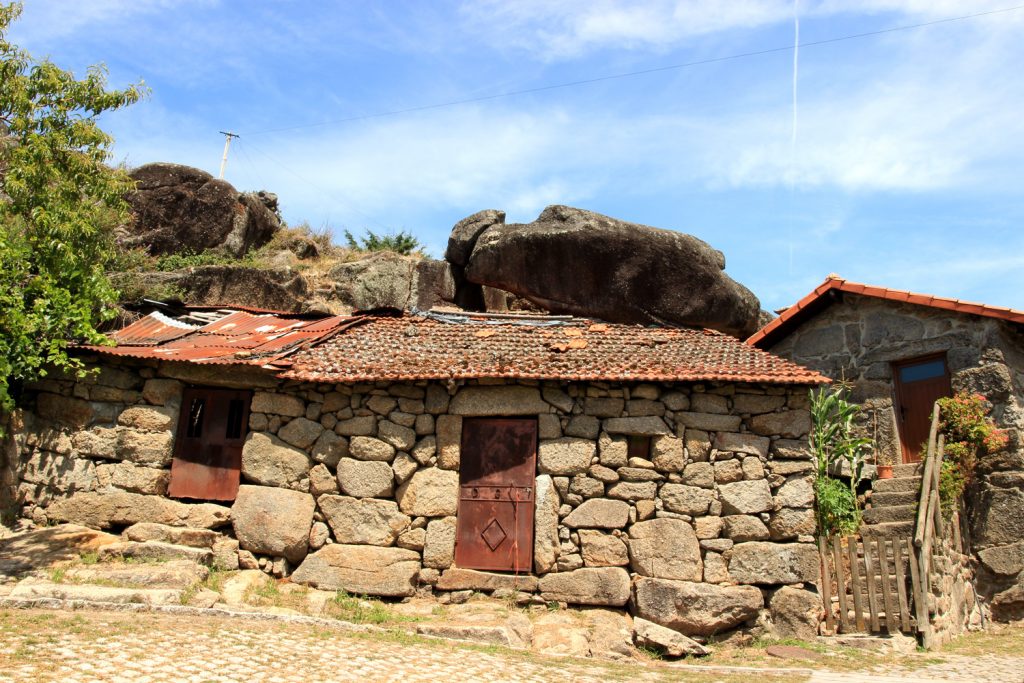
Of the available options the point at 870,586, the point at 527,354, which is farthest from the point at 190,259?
the point at 870,586

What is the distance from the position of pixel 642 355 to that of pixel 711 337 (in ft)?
5.33

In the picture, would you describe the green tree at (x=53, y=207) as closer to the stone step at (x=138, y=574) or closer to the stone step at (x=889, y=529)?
the stone step at (x=138, y=574)

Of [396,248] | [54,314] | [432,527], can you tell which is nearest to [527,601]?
[432,527]

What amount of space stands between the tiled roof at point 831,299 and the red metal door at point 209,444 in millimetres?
8365

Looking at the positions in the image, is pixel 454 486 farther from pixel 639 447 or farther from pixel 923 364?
pixel 923 364

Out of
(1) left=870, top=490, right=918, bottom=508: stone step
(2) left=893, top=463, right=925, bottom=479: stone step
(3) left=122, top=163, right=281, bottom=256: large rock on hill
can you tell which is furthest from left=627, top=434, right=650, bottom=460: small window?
(3) left=122, top=163, right=281, bottom=256: large rock on hill

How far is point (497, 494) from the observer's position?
926 centimetres

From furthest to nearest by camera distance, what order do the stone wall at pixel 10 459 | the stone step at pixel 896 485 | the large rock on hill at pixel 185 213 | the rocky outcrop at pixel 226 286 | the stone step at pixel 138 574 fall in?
the large rock on hill at pixel 185 213
the rocky outcrop at pixel 226 286
the stone step at pixel 896 485
the stone wall at pixel 10 459
the stone step at pixel 138 574

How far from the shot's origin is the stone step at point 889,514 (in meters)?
10.2

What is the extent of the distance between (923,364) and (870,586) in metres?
4.86

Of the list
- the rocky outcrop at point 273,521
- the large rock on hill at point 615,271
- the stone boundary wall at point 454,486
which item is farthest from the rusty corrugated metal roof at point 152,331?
the large rock on hill at point 615,271

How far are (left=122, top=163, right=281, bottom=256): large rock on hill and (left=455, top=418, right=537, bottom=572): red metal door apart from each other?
451 inches

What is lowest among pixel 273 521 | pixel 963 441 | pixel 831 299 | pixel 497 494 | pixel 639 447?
pixel 273 521

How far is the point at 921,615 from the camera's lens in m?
8.43
